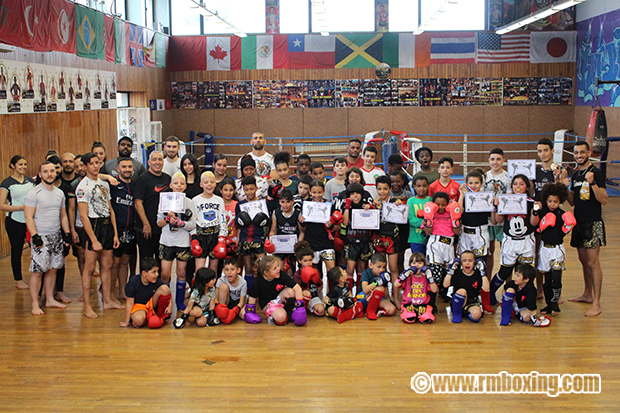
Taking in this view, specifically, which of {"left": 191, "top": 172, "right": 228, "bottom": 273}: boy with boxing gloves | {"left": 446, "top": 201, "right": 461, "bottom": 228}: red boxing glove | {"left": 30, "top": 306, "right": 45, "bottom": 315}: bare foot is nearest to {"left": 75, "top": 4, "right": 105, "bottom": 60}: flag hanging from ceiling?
{"left": 30, "top": 306, "right": 45, "bottom": 315}: bare foot

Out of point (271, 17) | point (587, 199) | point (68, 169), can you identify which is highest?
point (271, 17)

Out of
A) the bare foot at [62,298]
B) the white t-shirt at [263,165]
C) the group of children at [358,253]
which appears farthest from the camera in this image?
the white t-shirt at [263,165]

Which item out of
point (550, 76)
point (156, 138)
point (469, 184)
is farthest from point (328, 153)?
point (469, 184)

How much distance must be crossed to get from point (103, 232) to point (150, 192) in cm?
57

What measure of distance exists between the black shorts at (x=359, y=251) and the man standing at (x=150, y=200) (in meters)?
1.84

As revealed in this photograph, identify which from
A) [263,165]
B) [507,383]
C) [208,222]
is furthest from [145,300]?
[507,383]

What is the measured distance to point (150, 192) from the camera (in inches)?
213

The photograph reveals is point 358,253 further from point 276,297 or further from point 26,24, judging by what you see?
point 26,24

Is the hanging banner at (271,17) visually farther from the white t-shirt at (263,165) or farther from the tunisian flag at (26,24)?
the white t-shirt at (263,165)

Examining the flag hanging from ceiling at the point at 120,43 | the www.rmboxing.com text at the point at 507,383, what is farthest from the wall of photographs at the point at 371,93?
the www.rmboxing.com text at the point at 507,383

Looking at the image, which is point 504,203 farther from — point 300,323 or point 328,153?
point 328,153

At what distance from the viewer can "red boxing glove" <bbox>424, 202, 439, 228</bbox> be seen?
5254mm

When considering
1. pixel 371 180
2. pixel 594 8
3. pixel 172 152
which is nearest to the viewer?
pixel 172 152

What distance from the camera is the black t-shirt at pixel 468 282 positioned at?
521 cm
